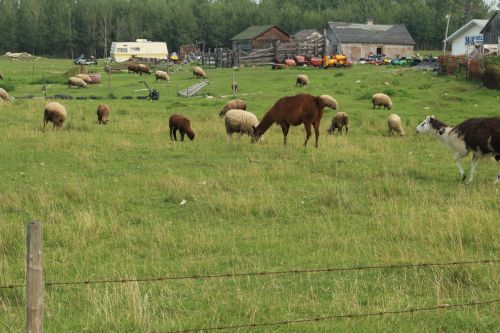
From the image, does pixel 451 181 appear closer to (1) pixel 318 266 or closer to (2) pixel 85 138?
(1) pixel 318 266

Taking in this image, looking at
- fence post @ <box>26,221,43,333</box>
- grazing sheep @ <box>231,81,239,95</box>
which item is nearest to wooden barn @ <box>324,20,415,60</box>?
grazing sheep @ <box>231,81,239,95</box>

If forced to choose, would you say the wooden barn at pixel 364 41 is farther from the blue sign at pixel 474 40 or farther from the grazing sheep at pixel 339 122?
the grazing sheep at pixel 339 122

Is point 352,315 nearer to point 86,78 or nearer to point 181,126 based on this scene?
point 181,126

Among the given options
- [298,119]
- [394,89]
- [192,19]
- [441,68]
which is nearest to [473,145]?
[298,119]

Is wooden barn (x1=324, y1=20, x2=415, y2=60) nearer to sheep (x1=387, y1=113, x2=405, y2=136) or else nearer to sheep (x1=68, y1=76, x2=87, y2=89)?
sheep (x1=68, y1=76, x2=87, y2=89)

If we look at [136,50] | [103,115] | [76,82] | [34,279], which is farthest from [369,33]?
[34,279]

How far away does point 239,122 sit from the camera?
2044 cm

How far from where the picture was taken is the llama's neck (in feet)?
64.4

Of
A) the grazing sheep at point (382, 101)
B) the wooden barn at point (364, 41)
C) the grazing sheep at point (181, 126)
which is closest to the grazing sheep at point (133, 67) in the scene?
the wooden barn at point (364, 41)

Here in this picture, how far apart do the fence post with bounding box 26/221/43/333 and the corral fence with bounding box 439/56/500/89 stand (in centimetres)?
3409

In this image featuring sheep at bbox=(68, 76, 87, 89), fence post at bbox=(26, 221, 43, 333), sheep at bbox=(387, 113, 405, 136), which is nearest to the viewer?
fence post at bbox=(26, 221, 43, 333)

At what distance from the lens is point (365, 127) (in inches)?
965

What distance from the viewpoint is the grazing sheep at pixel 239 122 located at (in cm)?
2044

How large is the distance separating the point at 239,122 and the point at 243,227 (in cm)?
1062
